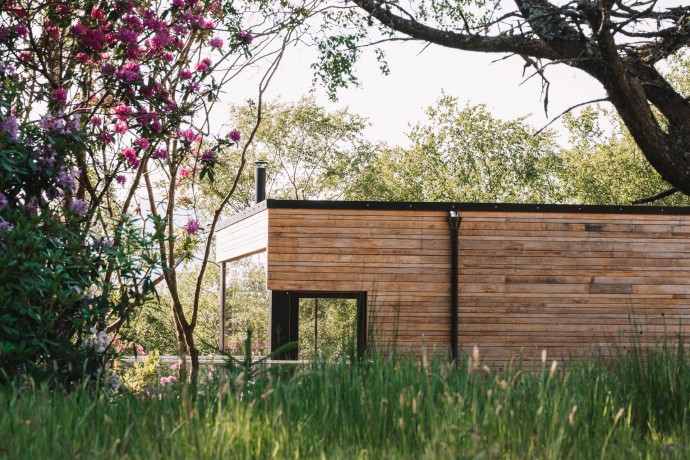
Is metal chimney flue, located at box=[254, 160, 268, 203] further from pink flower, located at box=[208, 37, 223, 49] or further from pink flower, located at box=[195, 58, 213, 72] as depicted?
pink flower, located at box=[195, 58, 213, 72]

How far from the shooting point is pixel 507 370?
311cm

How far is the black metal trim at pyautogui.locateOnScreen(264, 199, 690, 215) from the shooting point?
35.4ft

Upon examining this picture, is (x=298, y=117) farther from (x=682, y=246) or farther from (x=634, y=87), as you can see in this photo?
(x=634, y=87)

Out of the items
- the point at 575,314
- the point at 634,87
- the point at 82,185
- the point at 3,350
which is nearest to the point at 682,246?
the point at 575,314

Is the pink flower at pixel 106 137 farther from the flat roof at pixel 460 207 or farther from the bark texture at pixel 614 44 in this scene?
the flat roof at pixel 460 207

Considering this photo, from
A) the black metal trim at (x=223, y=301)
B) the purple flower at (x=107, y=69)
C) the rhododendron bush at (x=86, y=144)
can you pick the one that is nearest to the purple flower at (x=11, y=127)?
the rhododendron bush at (x=86, y=144)

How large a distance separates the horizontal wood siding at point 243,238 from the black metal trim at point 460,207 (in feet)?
1.77

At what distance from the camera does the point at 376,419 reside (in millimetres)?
2725

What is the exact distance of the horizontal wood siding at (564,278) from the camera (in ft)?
35.8

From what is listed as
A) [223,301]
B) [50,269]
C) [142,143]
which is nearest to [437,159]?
[223,301]

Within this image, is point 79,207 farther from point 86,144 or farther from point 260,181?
point 260,181

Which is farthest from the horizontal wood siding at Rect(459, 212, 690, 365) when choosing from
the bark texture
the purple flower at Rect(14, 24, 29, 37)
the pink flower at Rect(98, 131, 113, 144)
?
the purple flower at Rect(14, 24, 29, 37)

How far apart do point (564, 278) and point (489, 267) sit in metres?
1.05

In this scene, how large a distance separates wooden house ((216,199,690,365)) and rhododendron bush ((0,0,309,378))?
8.06ft
